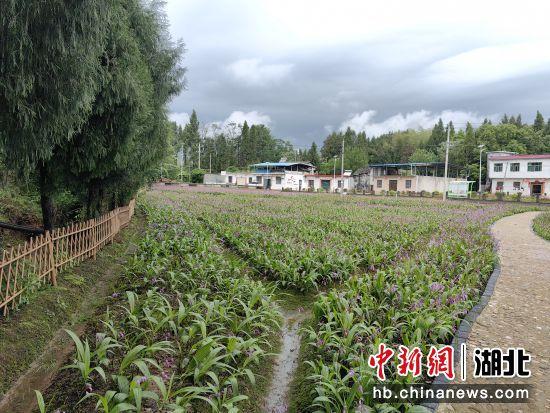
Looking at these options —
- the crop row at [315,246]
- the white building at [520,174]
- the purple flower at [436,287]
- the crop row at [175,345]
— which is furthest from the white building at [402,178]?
the crop row at [175,345]

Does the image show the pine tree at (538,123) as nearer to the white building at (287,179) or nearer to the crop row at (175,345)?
the white building at (287,179)

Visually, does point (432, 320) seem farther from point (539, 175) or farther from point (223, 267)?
point (539, 175)

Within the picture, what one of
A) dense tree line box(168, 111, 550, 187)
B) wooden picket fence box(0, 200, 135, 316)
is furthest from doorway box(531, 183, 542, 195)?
wooden picket fence box(0, 200, 135, 316)

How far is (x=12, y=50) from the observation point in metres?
4.09

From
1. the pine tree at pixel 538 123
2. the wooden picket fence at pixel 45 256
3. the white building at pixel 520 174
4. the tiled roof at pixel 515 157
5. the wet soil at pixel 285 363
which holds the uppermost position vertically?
the pine tree at pixel 538 123

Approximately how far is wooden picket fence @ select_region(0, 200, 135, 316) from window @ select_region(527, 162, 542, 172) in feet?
167

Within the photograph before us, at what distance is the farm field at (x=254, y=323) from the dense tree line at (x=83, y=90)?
238 cm

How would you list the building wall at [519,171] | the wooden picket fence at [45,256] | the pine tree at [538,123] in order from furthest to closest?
1. the pine tree at [538,123]
2. the building wall at [519,171]
3. the wooden picket fence at [45,256]

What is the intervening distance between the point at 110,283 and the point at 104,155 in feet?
8.55

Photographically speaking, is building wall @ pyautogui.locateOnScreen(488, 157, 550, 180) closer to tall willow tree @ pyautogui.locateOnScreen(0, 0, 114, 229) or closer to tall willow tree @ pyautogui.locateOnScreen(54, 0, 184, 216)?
tall willow tree @ pyautogui.locateOnScreen(54, 0, 184, 216)

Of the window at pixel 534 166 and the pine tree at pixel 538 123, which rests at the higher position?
the pine tree at pixel 538 123

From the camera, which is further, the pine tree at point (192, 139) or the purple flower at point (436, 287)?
the pine tree at point (192, 139)

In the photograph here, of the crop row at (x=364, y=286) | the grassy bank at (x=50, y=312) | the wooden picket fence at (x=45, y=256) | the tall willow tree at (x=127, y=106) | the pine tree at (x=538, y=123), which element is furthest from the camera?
the pine tree at (x=538, y=123)

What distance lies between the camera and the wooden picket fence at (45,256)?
16.7ft
